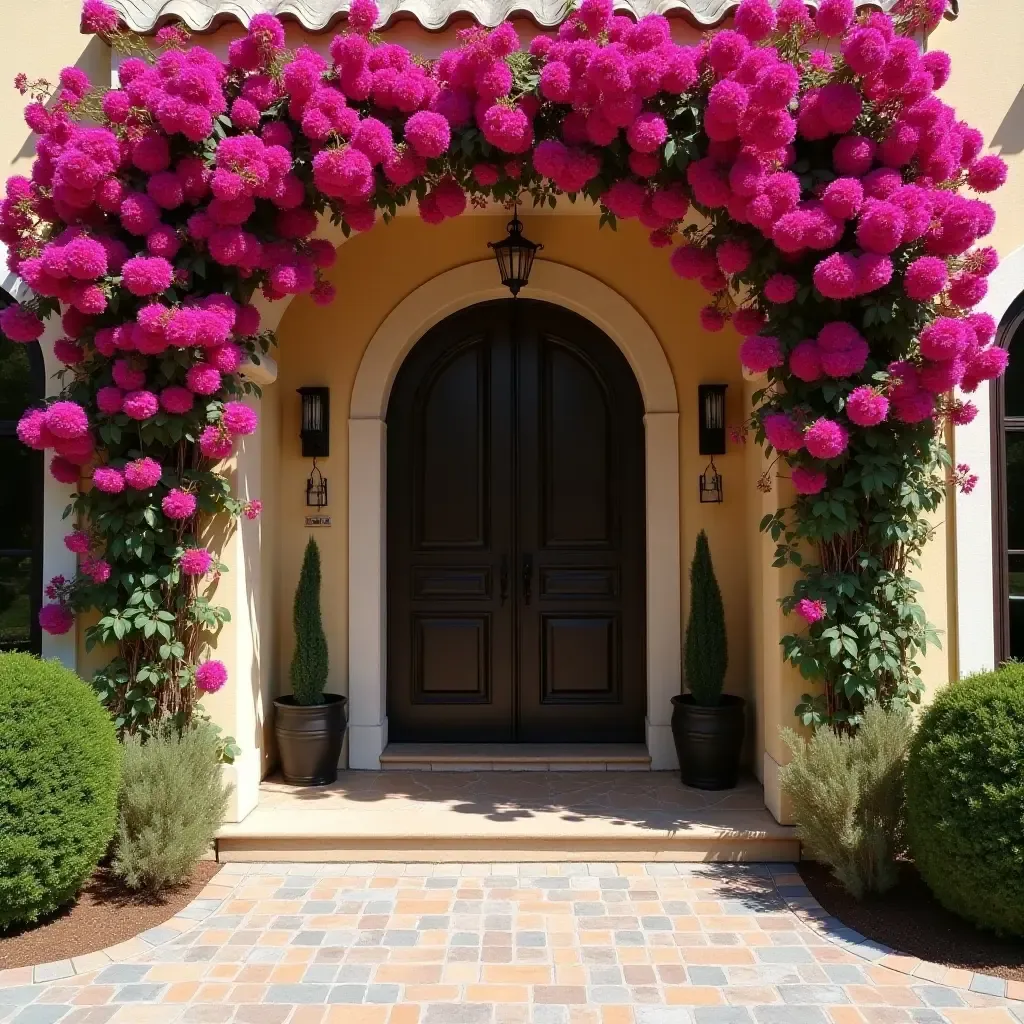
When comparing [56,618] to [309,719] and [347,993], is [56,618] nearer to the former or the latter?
[309,719]

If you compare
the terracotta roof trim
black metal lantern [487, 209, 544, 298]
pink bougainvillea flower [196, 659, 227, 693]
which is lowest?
pink bougainvillea flower [196, 659, 227, 693]

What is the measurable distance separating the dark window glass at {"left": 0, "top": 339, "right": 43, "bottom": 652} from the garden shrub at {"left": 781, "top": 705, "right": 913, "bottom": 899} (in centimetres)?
396

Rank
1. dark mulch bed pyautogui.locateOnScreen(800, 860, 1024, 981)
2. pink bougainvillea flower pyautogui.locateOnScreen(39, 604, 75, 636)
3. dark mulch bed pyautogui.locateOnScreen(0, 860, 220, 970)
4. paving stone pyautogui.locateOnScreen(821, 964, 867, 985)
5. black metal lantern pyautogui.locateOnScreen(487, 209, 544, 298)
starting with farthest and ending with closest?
black metal lantern pyautogui.locateOnScreen(487, 209, 544, 298), pink bougainvillea flower pyautogui.locateOnScreen(39, 604, 75, 636), dark mulch bed pyautogui.locateOnScreen(0, 860, 220, 970), dark mulch bed pyautogui.locateOnScreen(800, 860, 1024, 981), paving stone pyautogui.locateOnScreen(821, 964, 867, 985)

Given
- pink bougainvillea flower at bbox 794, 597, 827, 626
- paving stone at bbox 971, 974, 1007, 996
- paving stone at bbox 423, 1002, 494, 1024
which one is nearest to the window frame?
pink bougainvillea flower at bbox 794, 597, 827, 626

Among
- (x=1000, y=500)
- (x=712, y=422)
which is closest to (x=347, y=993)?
(x=712, y=422)

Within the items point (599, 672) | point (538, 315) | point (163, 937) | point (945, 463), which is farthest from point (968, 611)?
point (163, 937)

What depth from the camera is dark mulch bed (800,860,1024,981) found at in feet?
11.8

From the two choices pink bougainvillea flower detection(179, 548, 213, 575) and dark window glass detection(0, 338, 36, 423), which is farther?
dark window glass detection(0, 338, 36, 423)

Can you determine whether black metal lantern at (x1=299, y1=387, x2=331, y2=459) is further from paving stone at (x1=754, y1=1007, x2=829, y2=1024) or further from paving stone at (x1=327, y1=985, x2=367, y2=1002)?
paving stone at (x1=754, y1=1007, x2=829, y2=1024)

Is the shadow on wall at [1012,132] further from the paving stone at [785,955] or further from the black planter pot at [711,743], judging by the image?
the paving stone at [785,955]

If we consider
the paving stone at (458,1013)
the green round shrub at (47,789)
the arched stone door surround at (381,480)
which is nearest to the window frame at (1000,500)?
the arched stone door surround at (381,480)

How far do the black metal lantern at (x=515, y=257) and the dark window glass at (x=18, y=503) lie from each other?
2.63 metres

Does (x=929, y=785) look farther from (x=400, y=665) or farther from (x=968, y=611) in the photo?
(x=400, y=665)

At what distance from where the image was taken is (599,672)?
621 centimetres
